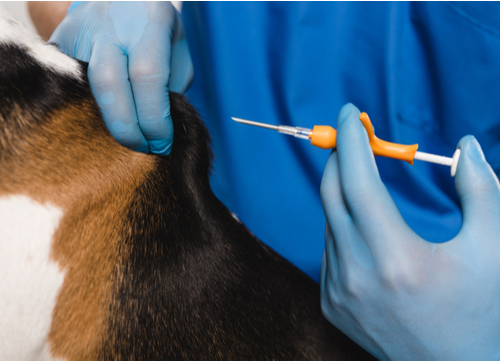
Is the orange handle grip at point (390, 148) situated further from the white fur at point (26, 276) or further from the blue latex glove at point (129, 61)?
the white fur at point (26, 276)

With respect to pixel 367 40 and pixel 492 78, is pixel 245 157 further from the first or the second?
pixel 492 78

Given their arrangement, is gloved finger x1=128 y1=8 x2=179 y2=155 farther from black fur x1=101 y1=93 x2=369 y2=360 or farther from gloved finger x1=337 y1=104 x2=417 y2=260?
gloved finger x1=337 y1=104 x2=417 y2=260

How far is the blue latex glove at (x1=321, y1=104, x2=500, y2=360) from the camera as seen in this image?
1.65 ft

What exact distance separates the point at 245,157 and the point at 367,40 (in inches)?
17.2

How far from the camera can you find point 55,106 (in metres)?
0.43

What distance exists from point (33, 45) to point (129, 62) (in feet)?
0.78

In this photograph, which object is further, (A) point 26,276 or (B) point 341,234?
(B) point 341,234

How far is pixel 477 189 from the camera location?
20.8 inches

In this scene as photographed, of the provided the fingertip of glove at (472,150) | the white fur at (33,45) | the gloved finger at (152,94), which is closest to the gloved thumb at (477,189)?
the fingertip of glove at (472,150)

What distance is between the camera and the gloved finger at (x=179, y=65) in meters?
0.91

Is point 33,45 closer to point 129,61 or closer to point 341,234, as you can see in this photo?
point 129,61

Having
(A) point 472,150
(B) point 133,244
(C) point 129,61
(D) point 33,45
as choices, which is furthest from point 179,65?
(A) point 472,150

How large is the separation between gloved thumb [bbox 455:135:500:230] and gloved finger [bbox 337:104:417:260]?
11 centimetres

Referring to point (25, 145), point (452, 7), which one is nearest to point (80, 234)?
point (25, 145)
